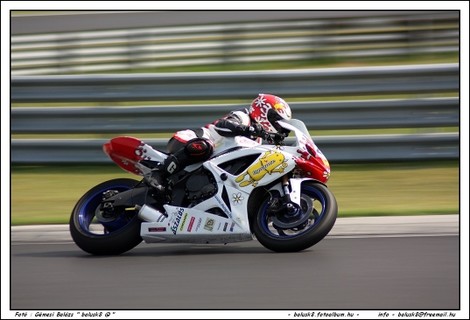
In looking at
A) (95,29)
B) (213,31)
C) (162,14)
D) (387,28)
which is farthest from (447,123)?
(95,29)

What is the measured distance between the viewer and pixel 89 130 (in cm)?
1141

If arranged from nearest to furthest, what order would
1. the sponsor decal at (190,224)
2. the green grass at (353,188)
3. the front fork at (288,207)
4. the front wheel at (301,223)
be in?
the front wheel at (301,223)
the front fork at (288,207)
the sponsor decal at (190,224)
the green grass at (353,188)

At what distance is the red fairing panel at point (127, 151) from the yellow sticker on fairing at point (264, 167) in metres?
1.00

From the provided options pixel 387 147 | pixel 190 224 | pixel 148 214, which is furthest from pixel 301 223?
pixel 387 147

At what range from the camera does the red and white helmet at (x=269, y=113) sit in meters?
7.96

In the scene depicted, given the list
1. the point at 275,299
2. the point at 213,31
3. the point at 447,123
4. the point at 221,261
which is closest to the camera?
the point at 275,299

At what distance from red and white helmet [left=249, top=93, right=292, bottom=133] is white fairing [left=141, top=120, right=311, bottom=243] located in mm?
243

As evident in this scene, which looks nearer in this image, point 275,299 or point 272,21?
point 275,299

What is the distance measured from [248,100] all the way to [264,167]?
11.8ft

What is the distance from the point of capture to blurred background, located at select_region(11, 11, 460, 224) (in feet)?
35.3

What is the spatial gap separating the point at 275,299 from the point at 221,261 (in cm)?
129

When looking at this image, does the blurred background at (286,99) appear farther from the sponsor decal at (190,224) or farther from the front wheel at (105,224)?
the sponsor decal at (190,224)

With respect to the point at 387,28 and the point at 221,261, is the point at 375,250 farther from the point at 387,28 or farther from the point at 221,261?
the point at 387,28

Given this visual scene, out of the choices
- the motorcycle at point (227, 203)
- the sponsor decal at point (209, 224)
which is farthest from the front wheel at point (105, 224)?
the sponsor decal at point (209, 224)
